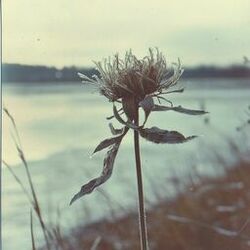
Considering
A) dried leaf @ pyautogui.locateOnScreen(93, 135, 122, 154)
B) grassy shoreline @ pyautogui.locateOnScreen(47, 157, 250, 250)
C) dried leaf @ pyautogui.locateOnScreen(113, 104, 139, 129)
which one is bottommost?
grassy shoreline @ pyautogui.locateOnScreen(47, 157, 250, 250)

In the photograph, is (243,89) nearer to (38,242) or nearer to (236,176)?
(38,242)

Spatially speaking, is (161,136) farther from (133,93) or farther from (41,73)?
(41,73)

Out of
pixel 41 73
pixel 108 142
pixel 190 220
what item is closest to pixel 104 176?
pixel 108 142

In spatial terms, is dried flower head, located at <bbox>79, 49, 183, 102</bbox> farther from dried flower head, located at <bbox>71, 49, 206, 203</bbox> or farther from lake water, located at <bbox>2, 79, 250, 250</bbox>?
lake water, located at <bbox>2, 79, 250, 250</bbox>

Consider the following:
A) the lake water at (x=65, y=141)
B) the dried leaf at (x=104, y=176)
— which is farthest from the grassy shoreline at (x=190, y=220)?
the dried leaf at (x=104, y=176)

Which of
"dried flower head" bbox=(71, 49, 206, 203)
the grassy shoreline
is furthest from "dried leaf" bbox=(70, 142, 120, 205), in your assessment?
the grassy shoreline

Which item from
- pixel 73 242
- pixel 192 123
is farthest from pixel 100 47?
pixel 73 242

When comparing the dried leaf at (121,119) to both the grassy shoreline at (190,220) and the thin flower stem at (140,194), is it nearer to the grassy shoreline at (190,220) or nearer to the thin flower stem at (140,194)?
the thin flower stem at (140,194)
